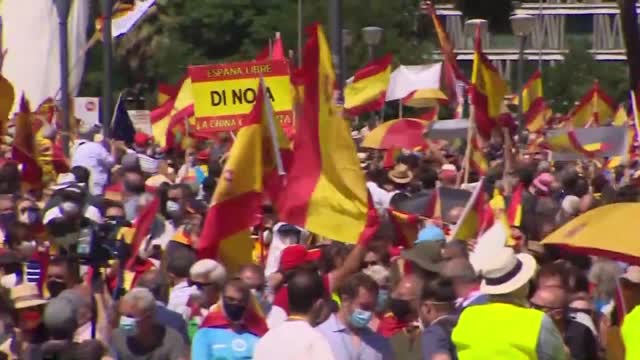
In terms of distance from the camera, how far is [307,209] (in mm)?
12172

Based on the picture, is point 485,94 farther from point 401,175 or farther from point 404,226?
point 404,226

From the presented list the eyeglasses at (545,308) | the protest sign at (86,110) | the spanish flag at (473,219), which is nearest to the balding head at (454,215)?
the spanish flag at (473,219)

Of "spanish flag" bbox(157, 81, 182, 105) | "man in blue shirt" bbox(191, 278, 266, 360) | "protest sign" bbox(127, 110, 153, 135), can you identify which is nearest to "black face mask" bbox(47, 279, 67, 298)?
"man in blue shirt" bbox(191, 278, 266, 360)

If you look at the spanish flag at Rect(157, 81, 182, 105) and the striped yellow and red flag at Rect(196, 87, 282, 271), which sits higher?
the striped yellow and red flag at Rect(196, 87, 282, 271)

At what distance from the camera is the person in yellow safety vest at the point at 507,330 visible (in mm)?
8047

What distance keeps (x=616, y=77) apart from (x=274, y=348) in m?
67.0

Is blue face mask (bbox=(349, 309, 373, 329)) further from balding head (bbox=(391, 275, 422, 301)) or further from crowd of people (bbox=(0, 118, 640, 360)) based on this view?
balding head (bbox=(391, 275, 422, 301))

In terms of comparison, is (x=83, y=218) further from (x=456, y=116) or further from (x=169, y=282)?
(x=456, y=116)

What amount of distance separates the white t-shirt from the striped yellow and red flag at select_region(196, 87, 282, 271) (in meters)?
3.02

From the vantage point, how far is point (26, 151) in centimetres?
1788

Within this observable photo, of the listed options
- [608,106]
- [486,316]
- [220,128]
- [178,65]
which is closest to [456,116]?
[608,106]

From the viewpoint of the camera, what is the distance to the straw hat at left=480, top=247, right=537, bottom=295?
8.38 m

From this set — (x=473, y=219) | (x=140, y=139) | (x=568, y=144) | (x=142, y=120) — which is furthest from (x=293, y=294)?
(x=142, y=120)

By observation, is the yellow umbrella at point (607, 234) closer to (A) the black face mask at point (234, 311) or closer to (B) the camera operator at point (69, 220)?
(A) the black face mask at point (234, 311)
